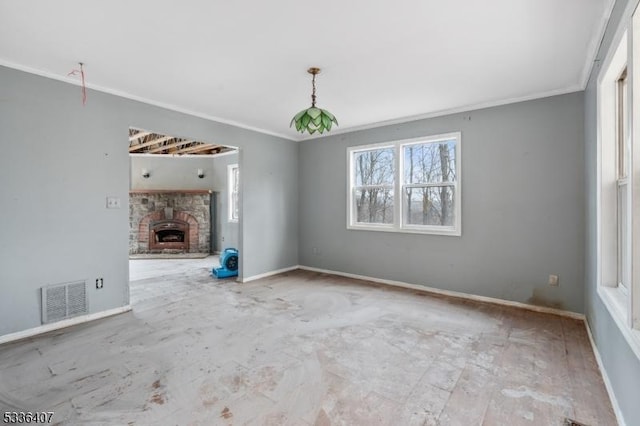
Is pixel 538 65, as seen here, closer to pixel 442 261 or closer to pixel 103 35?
pixel 442 261

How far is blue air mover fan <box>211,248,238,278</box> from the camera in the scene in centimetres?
542

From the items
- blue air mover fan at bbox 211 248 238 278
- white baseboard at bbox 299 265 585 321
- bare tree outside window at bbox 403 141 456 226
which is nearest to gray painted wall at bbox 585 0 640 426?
white baseboard at bbox 299 265 585 321

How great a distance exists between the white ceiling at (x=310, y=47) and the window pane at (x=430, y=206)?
1304mm

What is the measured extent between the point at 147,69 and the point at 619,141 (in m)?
4.16

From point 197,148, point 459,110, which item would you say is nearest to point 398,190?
point 459,110

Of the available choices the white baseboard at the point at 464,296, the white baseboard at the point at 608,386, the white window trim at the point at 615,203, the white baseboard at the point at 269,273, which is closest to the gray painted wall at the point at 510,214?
the white baseboard at the point at 464,296

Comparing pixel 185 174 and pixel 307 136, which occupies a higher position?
pixel 307 136

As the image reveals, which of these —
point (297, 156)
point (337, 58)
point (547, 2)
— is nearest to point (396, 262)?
point (297, 156)

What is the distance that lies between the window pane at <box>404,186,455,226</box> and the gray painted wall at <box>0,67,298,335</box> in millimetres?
3411

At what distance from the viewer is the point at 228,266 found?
5500 millimetres

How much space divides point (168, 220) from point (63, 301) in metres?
5.35

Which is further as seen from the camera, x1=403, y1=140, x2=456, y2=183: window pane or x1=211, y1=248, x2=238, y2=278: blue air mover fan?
x1=211, y1=248, x2=238, y2=278: blue air mover fan

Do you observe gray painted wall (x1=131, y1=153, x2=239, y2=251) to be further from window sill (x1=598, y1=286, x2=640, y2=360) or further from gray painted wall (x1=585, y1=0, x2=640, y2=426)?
window sill (x1=598, y1=286, x2=640, y2=360)

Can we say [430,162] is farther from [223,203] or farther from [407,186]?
[223,203]
